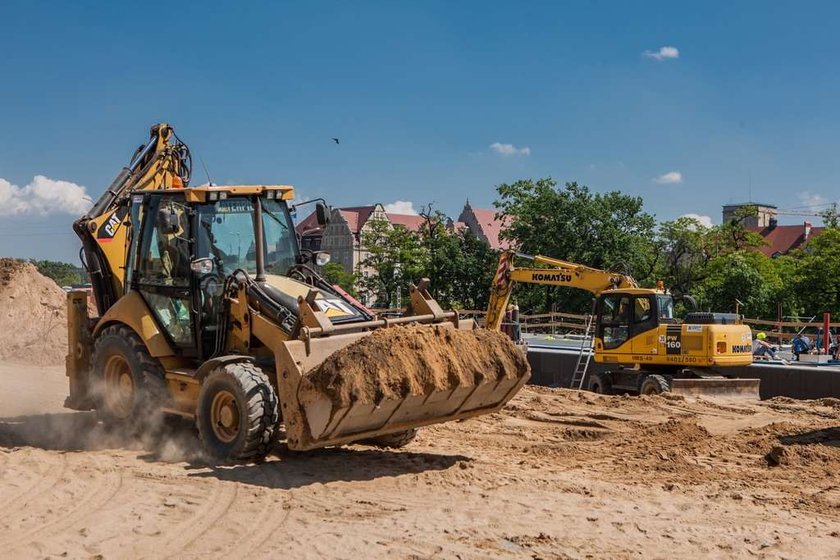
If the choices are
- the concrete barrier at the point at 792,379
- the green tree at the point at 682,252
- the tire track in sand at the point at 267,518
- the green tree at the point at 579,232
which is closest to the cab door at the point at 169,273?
the tire track in sand at the point at 267,518

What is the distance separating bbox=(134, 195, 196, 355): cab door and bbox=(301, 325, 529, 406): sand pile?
8.06 ft

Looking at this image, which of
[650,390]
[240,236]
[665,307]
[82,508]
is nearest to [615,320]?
[665,307]

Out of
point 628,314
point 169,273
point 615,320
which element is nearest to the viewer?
point 169,273

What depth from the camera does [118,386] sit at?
34.2 ft

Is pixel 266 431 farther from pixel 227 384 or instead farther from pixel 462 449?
pixel 462 449

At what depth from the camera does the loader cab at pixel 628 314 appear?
57.0 ft

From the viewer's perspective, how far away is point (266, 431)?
853cm

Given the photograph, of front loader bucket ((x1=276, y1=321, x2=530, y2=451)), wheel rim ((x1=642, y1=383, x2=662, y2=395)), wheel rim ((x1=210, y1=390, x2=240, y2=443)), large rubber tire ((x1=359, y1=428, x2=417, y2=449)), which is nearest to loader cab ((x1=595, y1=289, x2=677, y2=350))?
wheel rim ((x1=642, y1=383, x2=662, y2=395))

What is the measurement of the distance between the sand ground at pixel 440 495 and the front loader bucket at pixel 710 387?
4495mm

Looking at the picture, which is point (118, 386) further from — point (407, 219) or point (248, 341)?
point (407, 219)

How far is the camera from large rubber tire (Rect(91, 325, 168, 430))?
9820 millimetres

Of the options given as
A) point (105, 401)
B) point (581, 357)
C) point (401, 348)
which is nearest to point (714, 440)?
point (401, 348)

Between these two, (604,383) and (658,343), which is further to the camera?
(604,383)

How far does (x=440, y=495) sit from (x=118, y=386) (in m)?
4.46
